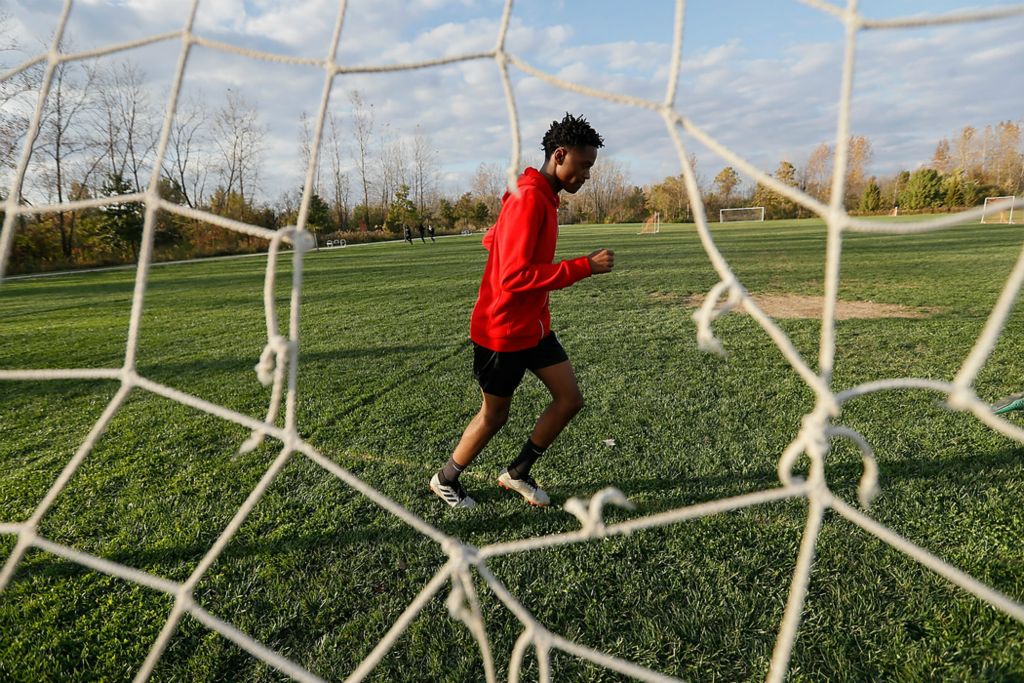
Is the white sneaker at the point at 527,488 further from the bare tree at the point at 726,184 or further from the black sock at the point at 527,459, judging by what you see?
the bare tree at the point at 726,184

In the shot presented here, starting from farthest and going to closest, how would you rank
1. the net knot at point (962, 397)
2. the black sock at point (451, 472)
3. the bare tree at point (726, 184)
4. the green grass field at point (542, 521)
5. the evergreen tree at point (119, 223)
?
the bare tree at point (726, 184), the evergreen tree at point (119, 223), the black sock at point (451, 472), the green grass field at point (542, 521), the net knot at point (962, 397)

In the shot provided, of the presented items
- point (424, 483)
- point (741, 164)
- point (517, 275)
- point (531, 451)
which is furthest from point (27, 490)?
point (741, 164)

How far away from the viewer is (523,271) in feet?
5.90

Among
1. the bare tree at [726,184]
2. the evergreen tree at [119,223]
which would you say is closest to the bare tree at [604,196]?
the bare tree at [726,184]

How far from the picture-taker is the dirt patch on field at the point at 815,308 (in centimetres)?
588

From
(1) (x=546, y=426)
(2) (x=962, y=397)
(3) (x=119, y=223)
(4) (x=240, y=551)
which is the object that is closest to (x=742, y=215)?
(3) (x=119, y=223)

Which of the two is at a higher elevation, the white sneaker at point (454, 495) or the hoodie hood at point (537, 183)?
the hoodie hood at point (537, 183)

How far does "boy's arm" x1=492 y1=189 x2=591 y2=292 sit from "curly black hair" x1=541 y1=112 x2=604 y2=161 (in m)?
0.27

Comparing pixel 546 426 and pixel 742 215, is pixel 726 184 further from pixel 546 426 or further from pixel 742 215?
pixel 546 426

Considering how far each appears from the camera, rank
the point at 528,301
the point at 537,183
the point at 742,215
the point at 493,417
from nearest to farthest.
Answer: the point at 537,183 < the point at 528,301 < the point at 493,417 < the point at 742,215

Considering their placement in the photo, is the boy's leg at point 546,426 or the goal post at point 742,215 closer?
the boy's leg at point 546,426

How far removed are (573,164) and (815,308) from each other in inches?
224

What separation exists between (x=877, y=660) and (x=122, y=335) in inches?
292

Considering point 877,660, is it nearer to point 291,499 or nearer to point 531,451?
point 531,451
